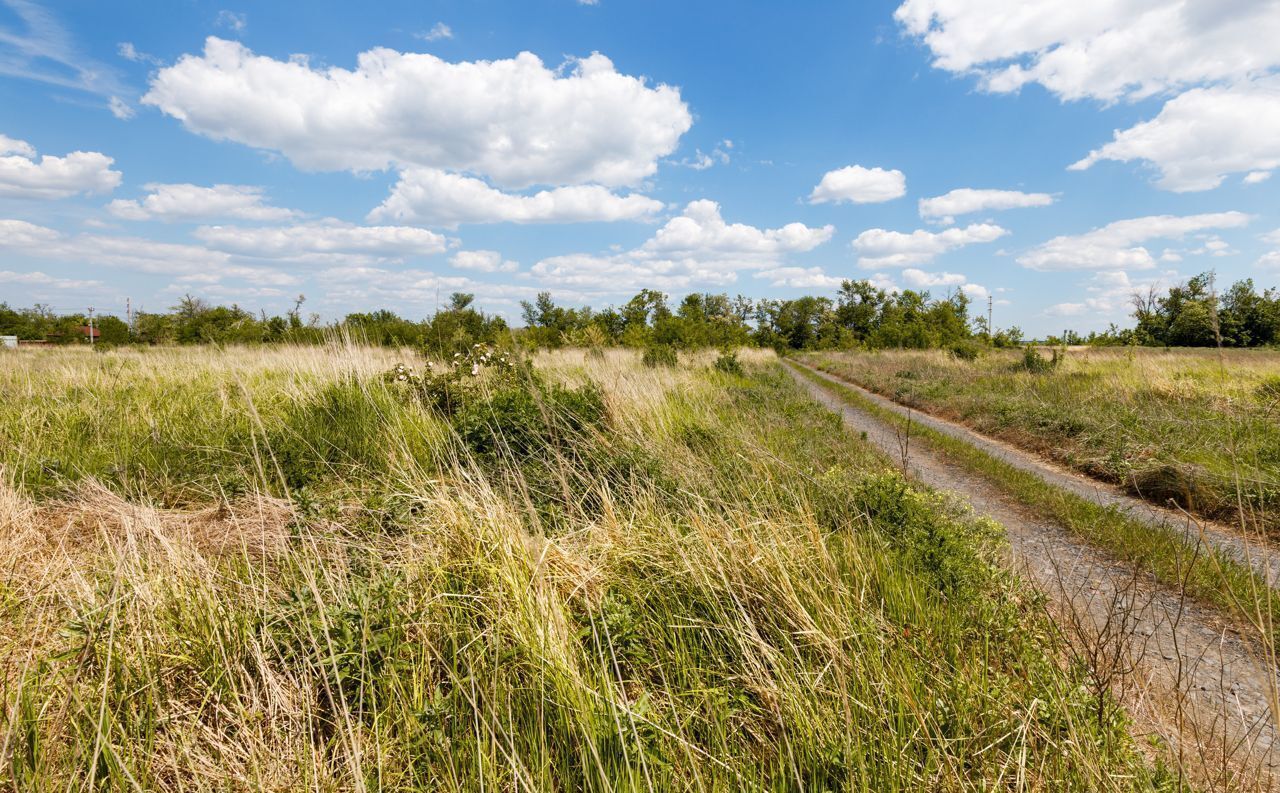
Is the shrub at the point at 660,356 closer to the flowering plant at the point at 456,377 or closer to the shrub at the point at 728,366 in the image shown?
the shrub at the point at 728,366

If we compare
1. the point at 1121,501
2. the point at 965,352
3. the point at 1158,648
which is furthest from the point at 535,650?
the point at 965,352

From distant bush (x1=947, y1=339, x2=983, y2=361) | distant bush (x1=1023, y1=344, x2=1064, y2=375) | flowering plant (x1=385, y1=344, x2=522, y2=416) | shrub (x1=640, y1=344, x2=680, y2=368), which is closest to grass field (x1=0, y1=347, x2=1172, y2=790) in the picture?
flowering plant (x1=385, y1=344, x2=522, y2=416)

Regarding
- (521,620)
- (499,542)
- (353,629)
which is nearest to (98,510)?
(353,629)

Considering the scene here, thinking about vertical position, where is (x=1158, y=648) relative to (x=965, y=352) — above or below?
below

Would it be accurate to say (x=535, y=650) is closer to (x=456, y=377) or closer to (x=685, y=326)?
(x=456, y=377)

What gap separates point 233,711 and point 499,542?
124cm

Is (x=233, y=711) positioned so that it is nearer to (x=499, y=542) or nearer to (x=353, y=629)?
(x=353, y=629)

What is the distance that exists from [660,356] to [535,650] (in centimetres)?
1640

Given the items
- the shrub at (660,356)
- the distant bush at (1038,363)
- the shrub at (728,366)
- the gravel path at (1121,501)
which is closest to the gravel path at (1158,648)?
the gravel path at (1121,501)

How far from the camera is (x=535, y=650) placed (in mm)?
2258

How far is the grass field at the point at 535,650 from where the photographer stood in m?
1.93

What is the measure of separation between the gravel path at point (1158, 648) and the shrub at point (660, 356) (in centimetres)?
1068

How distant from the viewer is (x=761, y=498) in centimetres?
405

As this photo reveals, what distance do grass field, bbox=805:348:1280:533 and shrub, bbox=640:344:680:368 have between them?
24.9 ft
